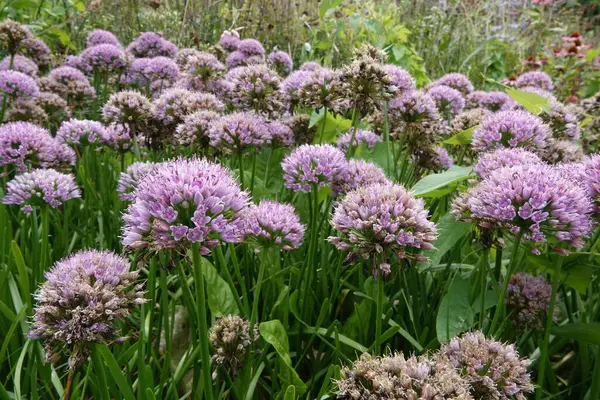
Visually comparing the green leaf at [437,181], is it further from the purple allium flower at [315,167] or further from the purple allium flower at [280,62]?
the purple allium flower at [280,62]

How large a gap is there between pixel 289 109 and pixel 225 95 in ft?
2.14

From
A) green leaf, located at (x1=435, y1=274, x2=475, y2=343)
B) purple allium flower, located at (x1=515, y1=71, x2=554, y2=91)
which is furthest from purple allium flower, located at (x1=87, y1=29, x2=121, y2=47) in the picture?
green leaf, located at (x1=435, y1=274, x2=475, y2=343)

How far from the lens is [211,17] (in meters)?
7.66

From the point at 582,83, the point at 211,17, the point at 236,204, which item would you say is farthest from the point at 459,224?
the point at 211,17

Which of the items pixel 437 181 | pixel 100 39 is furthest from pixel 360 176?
pixel 100 39

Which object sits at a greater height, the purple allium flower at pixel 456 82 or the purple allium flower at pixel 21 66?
the purple allium flower at pixel 21 66

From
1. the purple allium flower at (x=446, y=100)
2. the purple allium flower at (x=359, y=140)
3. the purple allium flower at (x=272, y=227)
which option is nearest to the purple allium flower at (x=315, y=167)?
the purple allium flower at (x=272, y=227)

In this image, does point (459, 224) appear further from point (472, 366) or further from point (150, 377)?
point (150, 377)

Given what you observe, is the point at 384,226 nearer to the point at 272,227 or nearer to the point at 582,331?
the point at 272,227

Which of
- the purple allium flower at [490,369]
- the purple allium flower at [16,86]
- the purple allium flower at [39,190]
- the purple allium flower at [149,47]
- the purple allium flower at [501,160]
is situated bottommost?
the purple allium flower at [490,369]

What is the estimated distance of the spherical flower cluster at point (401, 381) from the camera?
41.7 inches

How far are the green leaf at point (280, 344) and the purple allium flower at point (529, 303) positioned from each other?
74 cm

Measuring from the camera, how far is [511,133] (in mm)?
2322

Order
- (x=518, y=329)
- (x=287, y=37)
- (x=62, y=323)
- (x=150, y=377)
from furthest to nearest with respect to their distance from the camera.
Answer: (x=287, y=37) < (x=518, y=329) < (x=150, y=377) < (x=62, y=323)
